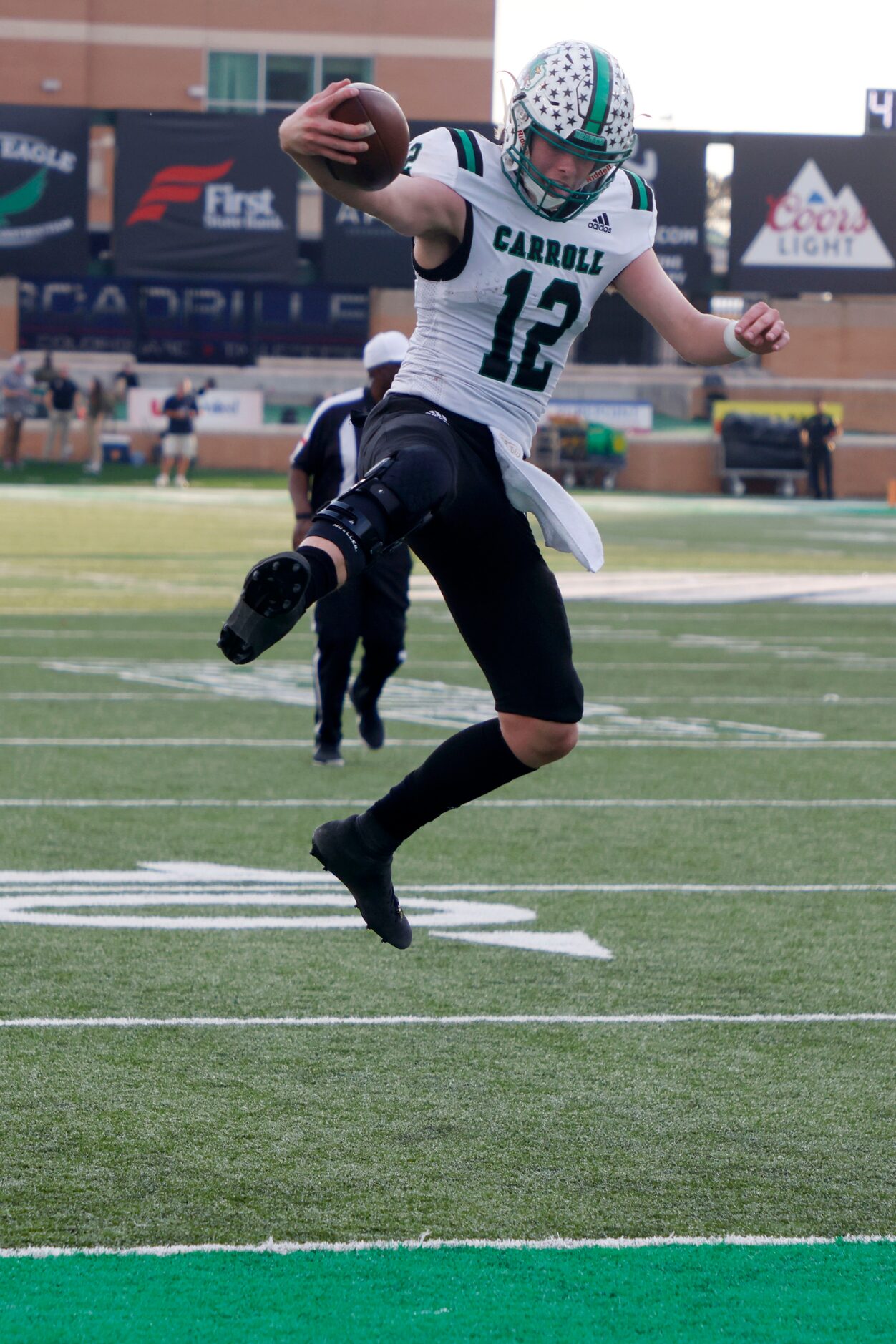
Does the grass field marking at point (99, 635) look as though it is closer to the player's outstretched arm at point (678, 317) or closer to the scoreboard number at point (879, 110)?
the player's outstretched arm at point (678, 317)

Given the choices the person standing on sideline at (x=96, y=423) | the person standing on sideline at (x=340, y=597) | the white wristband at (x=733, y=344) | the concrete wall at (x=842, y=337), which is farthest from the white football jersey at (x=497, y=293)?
the concrete wall at (x=842, y=337)

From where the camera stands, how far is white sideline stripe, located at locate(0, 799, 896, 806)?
8.44 meters

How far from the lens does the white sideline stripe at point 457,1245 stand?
3447mm

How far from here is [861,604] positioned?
63.6 ft

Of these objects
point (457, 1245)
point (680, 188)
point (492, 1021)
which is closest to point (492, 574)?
point (492, 1021)

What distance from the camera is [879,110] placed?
46094 millimetres

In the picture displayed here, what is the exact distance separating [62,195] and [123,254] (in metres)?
2.03

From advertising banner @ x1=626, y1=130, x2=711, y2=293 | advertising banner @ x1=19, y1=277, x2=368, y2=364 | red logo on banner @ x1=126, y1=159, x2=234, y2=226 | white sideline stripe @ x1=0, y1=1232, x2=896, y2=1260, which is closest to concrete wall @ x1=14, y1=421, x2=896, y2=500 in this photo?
advertising banner @ x1=626, y1=130, x2=711, y2=293

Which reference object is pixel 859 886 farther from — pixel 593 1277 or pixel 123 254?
pixel 123 254

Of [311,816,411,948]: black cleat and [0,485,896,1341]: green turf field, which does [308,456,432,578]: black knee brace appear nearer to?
[311,816,411,948]: black cleat

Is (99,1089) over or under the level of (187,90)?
under

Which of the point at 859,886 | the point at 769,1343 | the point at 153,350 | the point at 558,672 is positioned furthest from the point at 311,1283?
the point at 153,350

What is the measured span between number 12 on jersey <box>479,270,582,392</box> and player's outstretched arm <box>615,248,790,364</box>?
26cm

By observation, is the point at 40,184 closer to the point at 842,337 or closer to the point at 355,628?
the point at 842,337
